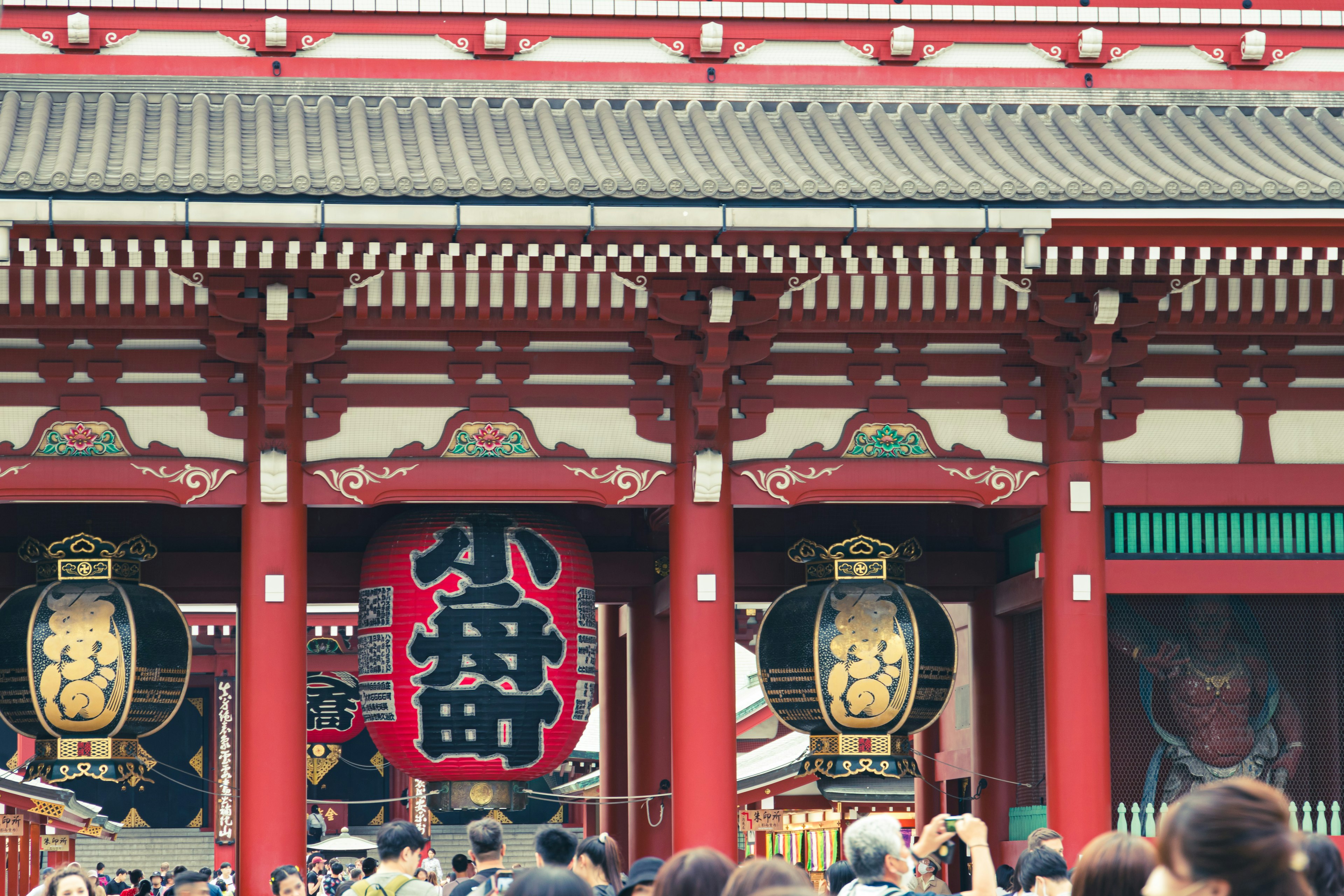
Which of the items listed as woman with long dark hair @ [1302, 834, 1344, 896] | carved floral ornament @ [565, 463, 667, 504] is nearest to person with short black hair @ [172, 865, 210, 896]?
woman with long dark hair @ [1302, 834, 1344, 896]

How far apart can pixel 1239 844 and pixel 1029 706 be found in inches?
416

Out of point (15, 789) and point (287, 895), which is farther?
point (15, 789)

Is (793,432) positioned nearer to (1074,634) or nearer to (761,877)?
(1074,634)

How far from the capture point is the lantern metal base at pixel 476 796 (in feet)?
38.3

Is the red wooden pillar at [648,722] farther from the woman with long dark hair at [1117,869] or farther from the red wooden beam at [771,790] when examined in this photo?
the woman with long dark hair at [1117,869]

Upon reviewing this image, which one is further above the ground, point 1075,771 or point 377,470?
point 377,470

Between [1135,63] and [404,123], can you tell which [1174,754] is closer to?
[1135,63]

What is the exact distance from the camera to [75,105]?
39.3ft

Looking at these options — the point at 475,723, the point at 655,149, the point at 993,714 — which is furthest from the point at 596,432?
the point at 993,714

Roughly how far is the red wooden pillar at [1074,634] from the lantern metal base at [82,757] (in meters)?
6.26

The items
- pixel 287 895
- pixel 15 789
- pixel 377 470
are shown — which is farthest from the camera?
pixel 15 789

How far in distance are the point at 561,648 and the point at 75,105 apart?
5.05 meters

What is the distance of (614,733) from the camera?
49.2 feet

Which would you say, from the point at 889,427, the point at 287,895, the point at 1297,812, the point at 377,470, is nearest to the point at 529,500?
the point at 377,470
